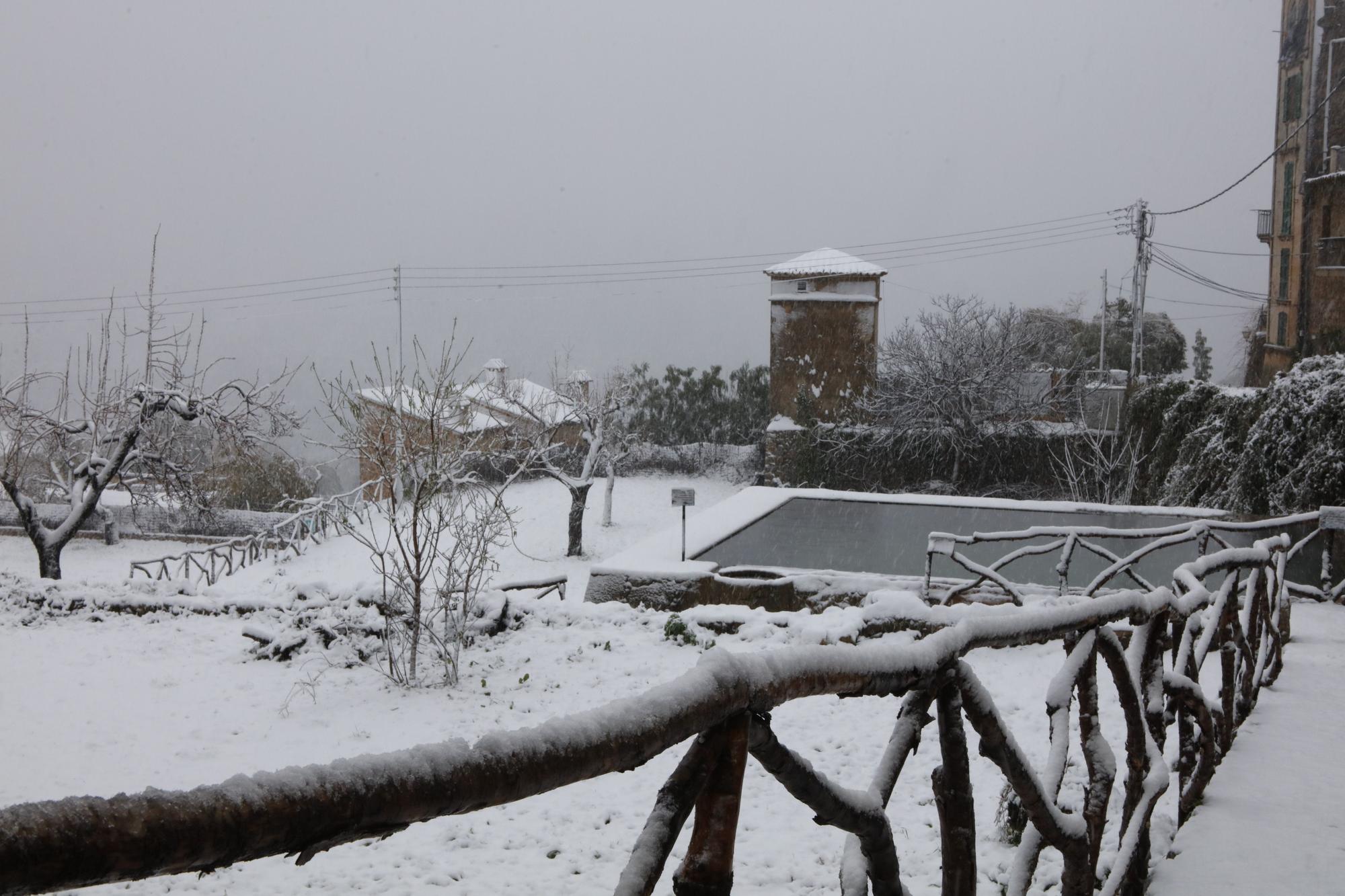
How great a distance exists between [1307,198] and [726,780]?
25011 millimetres

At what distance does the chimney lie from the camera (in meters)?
21.0

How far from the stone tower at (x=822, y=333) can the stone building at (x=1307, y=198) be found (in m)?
8.98

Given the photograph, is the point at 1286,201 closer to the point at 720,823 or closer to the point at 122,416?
the point at 122,416

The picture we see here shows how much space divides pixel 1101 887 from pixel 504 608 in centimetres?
553

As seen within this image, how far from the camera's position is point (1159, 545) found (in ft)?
21.1

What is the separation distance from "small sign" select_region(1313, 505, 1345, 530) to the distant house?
264 inches

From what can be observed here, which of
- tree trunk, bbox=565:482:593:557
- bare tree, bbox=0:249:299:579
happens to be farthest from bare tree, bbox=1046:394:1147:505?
bare tree, bbox=0:249:299:579

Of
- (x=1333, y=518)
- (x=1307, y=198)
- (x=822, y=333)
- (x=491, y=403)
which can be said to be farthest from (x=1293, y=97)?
(x=1333, y=518)

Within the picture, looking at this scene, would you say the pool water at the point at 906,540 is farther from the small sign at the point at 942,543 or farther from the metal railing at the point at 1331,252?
the metal railing at the point at 1331,252

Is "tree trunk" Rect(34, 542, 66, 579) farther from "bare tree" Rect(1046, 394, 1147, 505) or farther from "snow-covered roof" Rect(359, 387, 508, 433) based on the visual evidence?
"bare tree" Rect(1046, 394, 1147, 505)

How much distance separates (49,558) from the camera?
1198cm

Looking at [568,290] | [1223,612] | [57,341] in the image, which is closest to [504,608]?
[1223,612]

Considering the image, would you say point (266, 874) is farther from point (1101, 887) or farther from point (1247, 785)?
point (1247, 785)

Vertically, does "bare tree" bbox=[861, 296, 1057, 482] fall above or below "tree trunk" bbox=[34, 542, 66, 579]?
above
